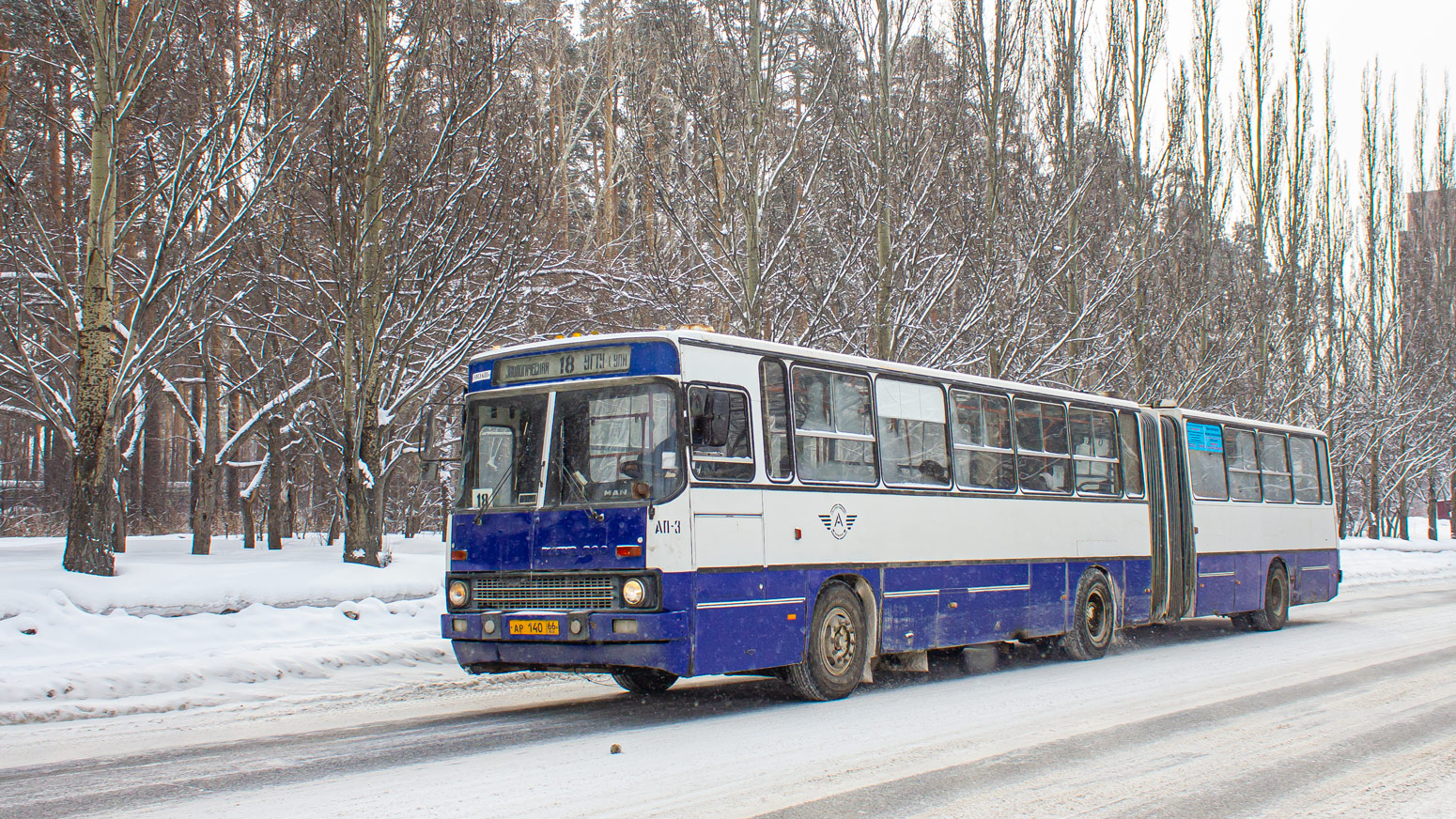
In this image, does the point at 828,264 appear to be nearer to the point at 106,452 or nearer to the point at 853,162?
the point at 853,162

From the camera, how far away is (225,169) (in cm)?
1516

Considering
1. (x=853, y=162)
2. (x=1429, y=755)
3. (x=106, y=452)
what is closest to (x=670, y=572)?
(x=1429, y=755)

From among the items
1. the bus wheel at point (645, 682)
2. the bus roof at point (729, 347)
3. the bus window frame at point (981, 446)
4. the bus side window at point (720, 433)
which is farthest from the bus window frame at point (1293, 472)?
the bus side window at point (720, 433)

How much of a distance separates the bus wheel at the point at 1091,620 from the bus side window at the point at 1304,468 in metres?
6.25

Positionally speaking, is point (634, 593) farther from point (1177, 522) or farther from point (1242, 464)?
point (1242, 464)

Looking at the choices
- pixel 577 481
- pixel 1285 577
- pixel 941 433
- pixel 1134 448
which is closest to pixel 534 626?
pixel 577 481

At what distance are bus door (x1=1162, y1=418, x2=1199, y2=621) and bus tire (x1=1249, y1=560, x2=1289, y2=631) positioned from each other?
93.1 inches

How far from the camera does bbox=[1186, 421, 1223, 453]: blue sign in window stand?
55.6 ft

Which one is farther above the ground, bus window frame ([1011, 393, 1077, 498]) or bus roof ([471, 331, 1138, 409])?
bus roof ([471, 331, 1138, 409])

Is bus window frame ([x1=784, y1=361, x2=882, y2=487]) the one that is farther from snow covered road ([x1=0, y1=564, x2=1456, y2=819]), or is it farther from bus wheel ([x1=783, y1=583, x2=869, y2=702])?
snow covered road ([x1=0, y1=564, x2=1456, y2=819])

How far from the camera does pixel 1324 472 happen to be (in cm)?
2028

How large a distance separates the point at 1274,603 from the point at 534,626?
1332cm

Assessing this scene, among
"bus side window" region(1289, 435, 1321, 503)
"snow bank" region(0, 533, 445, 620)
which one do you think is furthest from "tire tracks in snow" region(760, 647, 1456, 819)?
"bus side window" region(1289, 435, 1321, 503)

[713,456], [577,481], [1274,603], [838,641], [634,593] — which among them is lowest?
[1274,603]
